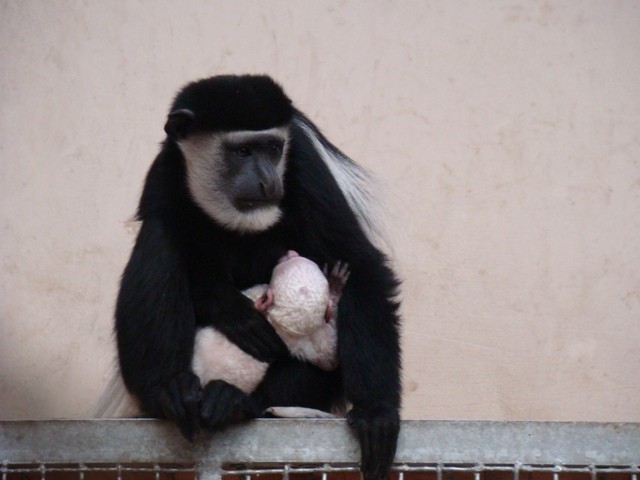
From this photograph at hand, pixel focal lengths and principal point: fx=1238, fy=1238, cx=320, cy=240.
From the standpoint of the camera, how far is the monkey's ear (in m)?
2.52

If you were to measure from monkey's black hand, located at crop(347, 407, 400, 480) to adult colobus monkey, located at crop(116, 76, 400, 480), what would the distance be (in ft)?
0.18

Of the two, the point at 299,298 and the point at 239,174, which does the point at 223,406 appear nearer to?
the point at 299,298

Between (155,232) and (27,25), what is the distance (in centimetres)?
112

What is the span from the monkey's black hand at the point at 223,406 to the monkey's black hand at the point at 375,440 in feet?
0.61

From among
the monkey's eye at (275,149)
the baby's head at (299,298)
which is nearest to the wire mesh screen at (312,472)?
the baby's head at (299,298)

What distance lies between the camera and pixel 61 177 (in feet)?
10.9

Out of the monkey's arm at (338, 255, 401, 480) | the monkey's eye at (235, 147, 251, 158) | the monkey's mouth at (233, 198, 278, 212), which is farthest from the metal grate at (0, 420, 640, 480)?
the monkey's eye at (235, 147, 251, 158)

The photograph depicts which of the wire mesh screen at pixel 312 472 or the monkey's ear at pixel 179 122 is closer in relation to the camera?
the wire mesh screen at pixel 312 472

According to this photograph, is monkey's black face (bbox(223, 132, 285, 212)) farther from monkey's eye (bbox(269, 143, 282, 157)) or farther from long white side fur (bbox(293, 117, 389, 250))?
long white side fur (bbox(293, 117, 389, 250))

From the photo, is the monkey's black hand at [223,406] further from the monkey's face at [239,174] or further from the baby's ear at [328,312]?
the monkey's face at [239,174]

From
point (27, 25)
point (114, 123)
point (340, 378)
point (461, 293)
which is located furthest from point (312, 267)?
point (27, 25)

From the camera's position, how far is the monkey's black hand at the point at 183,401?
85.0 inches

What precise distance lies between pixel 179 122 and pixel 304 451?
818 mm

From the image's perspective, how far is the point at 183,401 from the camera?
2.23 meters
